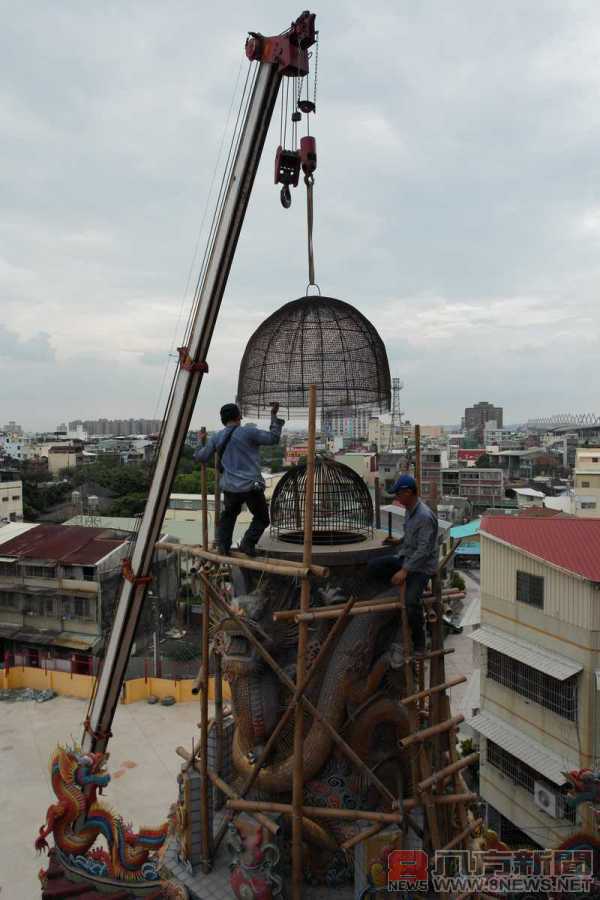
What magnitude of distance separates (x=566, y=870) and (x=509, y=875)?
256cm

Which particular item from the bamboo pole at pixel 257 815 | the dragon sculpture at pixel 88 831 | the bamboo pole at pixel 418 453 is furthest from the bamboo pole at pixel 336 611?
the dragon sculpture at pixel 88 831

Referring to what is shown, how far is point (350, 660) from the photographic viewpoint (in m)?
8.52

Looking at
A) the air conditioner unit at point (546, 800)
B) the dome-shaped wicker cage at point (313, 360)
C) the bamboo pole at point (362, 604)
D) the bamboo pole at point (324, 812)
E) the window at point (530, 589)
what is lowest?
the air conditioner unit at point (546, 800)

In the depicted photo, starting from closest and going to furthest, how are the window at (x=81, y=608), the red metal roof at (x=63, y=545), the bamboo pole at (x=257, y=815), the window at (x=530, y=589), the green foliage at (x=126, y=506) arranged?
the bamboo pole at (x=257, y=815), the window at (x=530, y=589), the window at (x=81, y=608), the red metal roof at (x=63, y=545), the green foliage at (x=126, y=506)

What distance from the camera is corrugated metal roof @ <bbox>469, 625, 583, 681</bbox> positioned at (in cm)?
1477

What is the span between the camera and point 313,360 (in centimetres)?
966

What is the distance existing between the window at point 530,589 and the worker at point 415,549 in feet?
29.7

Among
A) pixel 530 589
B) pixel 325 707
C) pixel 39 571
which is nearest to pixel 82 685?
pixel 39 571

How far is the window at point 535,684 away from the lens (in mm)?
14953

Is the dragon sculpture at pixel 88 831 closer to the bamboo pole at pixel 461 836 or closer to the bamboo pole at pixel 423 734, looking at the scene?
the bamboo pole at pixel 461 836

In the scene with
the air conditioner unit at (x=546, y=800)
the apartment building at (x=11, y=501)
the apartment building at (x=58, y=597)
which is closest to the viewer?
the air conditioner unit at (x=546, y=800)

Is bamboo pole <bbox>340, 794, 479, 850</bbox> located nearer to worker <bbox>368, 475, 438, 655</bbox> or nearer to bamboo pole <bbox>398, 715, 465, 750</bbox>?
bamboo pole <bbox>398, 715, 465, 750</bbox>

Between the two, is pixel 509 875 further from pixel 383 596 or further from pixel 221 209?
pixel 221 209

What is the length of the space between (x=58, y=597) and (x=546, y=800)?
24.9m
